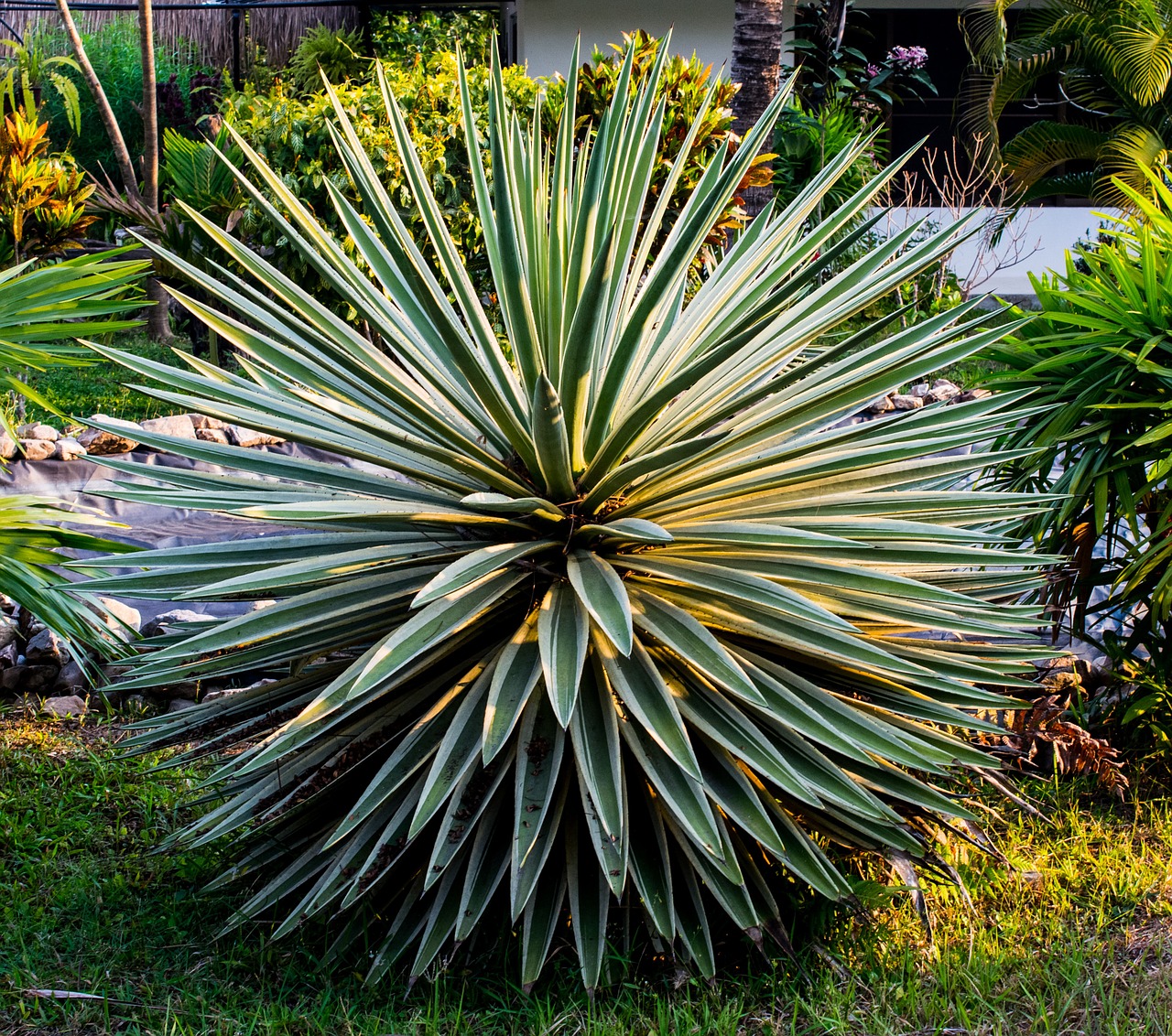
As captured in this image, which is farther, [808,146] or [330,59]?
[330,59]

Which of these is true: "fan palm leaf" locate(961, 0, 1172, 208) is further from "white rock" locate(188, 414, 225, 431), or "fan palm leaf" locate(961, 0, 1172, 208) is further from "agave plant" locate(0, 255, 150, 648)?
"agave plant" locate(0, 255, 150, 648)

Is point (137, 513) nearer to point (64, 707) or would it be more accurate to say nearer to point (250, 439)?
point (250, 439)

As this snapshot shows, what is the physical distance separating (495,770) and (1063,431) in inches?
72.7

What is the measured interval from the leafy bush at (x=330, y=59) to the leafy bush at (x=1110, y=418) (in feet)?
33.2

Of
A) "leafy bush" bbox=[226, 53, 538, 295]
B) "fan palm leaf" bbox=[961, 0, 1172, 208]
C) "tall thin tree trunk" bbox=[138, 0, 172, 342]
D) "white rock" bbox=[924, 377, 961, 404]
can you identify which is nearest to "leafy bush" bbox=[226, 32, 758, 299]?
"leafy bush" bbox=[226, 53, 538, 295]

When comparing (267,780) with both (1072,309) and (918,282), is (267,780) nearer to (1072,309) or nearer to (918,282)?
(1072,309)

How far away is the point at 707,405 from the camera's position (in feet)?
9.12

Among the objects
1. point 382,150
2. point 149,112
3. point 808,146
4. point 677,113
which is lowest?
point 382,150

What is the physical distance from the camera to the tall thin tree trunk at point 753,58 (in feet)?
27.9

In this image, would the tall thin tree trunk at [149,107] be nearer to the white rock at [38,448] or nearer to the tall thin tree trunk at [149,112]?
the tall thin tree trunk at [149,112]

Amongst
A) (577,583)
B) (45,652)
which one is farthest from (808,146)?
(577,583)

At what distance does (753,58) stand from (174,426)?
15.7 feet

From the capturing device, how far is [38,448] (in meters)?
6.67

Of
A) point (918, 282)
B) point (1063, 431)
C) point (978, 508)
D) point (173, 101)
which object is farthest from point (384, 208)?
point (173, 101)
